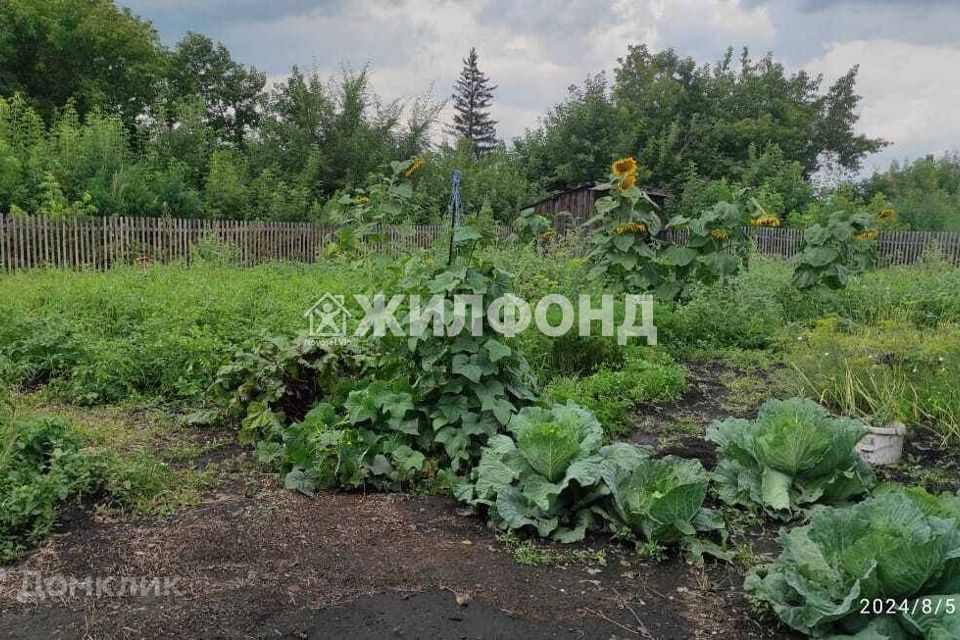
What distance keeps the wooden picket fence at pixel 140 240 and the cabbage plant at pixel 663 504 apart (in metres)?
8.17

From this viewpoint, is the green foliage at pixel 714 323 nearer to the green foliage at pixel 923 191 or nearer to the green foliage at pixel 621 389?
the green foliage at pixel 621 389

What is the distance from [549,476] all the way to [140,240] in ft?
40.1

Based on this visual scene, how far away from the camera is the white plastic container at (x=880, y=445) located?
359cm

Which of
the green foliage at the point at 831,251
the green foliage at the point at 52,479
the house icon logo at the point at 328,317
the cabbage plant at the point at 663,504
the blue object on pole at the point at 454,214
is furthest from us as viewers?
the green foliage at the point at 831,251

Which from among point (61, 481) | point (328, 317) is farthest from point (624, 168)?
point (61, 481)

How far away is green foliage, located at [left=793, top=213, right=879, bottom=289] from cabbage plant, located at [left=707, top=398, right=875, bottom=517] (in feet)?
15.3

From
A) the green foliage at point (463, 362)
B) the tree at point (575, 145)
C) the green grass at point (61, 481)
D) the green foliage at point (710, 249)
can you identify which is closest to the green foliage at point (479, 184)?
the tree at point (575, 145)

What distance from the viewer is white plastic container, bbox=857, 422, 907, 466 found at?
3592mm

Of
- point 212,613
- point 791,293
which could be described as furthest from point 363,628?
point 791,293

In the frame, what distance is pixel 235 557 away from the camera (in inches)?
104

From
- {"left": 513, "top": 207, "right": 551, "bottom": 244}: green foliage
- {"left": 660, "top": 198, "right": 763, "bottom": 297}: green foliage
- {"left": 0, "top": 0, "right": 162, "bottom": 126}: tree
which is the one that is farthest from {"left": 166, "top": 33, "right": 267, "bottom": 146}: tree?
{"left": 660, "top": 198, "right": 763, "bottom": 297}: green foliage

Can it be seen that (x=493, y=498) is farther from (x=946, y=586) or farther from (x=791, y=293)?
(x=791, y=293)

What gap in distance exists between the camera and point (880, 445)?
11.8 ft

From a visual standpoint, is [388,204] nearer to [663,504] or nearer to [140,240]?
[663,504]
